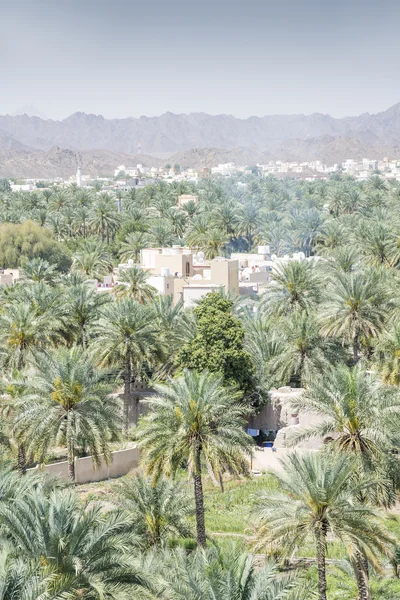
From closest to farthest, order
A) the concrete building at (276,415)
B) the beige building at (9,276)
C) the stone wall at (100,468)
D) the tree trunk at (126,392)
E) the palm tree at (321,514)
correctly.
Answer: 1. the palm tree at (321,514)
2. the stone wall at (100,468)
3. the concrete building at (276,415)
4. the tree trunk at (126,392)
5. the beige building at (9,276)

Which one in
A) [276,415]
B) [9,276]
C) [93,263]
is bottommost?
[276,415]

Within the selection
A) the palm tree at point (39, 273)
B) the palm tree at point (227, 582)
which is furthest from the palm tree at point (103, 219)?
the palm tree at point (227, 582)

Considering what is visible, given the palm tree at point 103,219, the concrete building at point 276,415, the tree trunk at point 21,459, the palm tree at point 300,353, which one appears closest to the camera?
the tree trunk at point 21,459

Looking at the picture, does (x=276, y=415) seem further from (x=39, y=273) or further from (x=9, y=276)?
(x=9, y=276)

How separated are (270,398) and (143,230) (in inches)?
1823

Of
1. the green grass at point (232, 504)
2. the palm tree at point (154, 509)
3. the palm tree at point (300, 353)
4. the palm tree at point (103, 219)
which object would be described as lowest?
the green grass at point (232, 504)

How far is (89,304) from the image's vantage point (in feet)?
115

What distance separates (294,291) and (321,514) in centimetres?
2372

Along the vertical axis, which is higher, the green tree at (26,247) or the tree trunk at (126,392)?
the green tree at (26,247)

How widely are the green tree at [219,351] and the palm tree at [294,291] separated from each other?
22.8 feet

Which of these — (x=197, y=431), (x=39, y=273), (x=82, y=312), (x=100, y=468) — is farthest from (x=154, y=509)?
(x=39, y=273)

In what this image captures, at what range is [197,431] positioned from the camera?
1950 centimetres

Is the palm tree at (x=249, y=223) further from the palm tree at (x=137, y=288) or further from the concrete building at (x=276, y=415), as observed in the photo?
the concrete building at (x=276, y=415)

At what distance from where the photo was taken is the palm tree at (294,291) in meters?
38.1
